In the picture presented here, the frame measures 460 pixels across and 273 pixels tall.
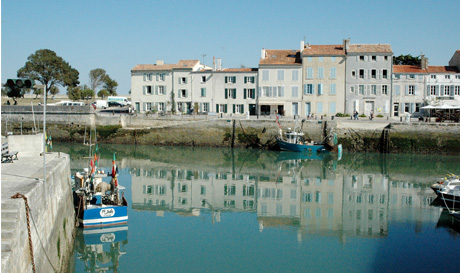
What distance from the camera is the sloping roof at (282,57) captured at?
51.5 m

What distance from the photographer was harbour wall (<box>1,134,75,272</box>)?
9685 mm

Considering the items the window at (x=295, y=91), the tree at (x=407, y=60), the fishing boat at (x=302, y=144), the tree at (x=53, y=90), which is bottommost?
the fishing boat at (x=302, y=144)

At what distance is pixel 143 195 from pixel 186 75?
30993 mm

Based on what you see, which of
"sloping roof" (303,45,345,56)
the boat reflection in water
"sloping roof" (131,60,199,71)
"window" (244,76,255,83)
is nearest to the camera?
the boat reflection in water

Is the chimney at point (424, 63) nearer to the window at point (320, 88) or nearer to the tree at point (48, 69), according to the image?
the window at point (320, 88)

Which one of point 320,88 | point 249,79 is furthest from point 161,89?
point 320,88

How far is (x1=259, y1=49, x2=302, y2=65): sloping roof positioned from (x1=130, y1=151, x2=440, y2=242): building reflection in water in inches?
742

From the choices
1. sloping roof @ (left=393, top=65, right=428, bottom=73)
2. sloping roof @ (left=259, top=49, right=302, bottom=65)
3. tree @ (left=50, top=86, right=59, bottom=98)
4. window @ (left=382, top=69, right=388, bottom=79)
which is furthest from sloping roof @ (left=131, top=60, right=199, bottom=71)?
tree @ (left=50, top=86, right=59, bottom=98)

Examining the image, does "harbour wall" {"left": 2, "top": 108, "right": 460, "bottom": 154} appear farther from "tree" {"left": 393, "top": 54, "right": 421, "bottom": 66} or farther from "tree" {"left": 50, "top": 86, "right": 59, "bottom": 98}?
"tree" {"left": 393, "top": 54, "right": 421, "bottom": 66}

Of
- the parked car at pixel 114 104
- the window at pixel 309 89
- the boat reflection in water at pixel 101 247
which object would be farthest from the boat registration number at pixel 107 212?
the parked car at pixel 114 104

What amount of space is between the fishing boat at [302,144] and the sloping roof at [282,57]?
10587 mm

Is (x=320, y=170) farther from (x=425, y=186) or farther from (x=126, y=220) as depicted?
(x=126, y=220)

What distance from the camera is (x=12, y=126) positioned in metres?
49.6

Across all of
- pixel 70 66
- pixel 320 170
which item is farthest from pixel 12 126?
Answer: pixel 320 170
